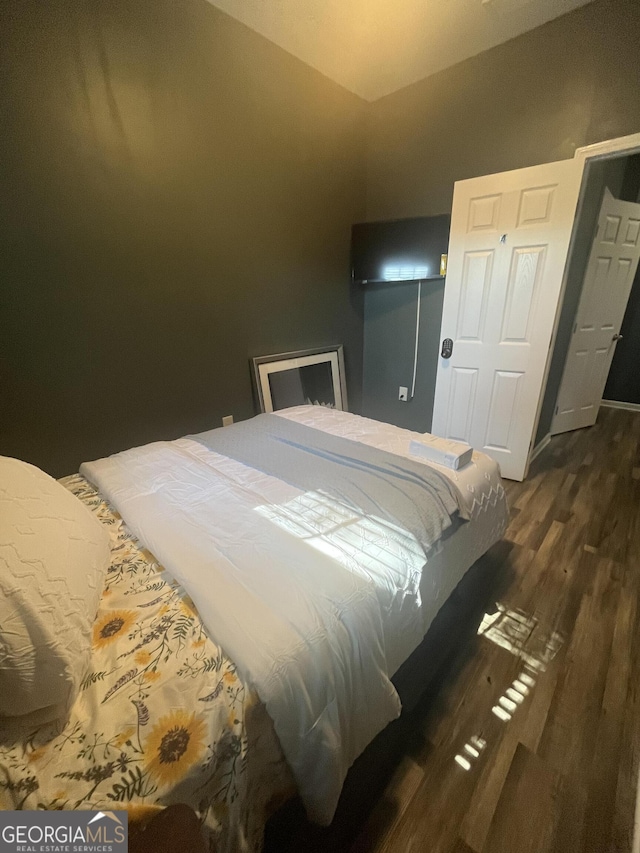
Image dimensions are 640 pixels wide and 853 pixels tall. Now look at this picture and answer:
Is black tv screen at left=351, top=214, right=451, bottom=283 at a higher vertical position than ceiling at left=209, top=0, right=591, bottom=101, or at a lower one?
lower

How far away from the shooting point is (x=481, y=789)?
3.51 feet

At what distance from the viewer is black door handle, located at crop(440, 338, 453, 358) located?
294 cm

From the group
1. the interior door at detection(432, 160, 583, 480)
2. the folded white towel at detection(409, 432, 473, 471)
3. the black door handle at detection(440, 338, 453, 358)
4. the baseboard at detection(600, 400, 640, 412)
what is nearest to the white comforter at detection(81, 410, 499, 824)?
the folded white towel at detection(409, 432, 473, 471)

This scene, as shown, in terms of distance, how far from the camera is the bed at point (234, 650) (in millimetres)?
623

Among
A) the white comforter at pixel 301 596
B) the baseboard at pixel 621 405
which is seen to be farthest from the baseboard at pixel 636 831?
the baseboard at pixel 621 405

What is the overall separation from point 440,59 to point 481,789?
4091 mm

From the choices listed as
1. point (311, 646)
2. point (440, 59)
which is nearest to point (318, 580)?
point (311, 646)

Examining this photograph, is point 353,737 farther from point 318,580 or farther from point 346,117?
point 346,117

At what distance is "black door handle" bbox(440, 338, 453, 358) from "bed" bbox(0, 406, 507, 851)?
1808mm

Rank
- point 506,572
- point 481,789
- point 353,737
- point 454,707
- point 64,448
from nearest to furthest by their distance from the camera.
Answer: point 353,737 → point 481,789 → point 454,707 → point 506,572 → point 64,448

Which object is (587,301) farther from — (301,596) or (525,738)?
(301,596)

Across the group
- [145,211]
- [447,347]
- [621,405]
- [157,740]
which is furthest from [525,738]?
[621,405]

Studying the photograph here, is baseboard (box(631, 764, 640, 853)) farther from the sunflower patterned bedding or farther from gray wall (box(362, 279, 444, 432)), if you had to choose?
gray wall (box(362, 279, 444, 432))

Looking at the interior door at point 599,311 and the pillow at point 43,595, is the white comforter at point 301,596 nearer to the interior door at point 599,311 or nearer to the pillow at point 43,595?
the pillow at point 43,595
